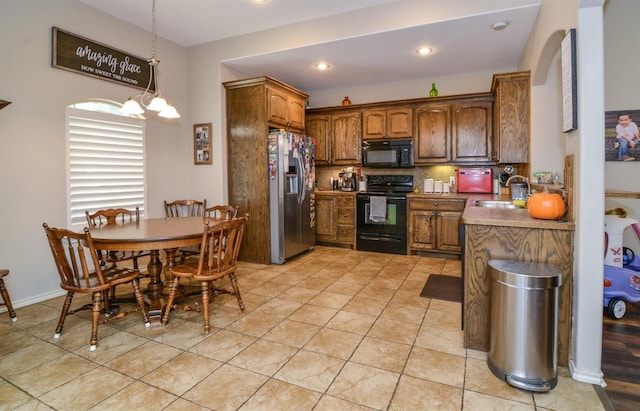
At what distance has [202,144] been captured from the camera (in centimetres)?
477

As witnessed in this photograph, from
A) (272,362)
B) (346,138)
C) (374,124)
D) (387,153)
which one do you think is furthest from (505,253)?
(346,138)

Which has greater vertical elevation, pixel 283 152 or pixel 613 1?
pixel 613 1

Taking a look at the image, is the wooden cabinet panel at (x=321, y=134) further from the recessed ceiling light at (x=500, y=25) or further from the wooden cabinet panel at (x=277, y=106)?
the recessed ceiling light at (x=500, y=25)

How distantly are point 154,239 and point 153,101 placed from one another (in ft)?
4.04

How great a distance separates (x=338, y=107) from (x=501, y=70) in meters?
2.48

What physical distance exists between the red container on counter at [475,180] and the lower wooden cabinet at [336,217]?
5.26 ft

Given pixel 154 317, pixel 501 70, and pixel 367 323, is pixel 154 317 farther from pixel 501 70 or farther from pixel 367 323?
pixel 501 70

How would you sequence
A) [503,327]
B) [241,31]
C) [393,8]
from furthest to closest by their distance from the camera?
[241,31], [393,8], [503,327]

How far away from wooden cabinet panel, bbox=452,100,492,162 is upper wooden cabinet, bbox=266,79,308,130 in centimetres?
229

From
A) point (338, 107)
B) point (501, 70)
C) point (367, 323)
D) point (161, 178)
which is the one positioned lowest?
point (367, 323)

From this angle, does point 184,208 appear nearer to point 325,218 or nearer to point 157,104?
point 157,104

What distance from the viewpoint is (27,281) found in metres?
3.25

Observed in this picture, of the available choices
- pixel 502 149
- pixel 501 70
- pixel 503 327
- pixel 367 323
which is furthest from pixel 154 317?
pixel 501 70

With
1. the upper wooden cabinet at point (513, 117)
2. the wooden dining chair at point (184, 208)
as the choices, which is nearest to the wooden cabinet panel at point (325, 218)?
the wooden dining chair at point (184, 208)
